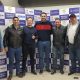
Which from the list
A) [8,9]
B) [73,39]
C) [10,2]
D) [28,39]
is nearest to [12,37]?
[28,39]

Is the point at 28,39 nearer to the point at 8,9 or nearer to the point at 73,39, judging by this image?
the point at 8,9

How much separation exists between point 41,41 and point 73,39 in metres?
0.83

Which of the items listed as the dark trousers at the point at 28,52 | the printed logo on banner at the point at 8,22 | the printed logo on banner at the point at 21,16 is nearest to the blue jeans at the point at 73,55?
the dark trousers at the point at 28,52

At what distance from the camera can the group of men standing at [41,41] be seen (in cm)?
471

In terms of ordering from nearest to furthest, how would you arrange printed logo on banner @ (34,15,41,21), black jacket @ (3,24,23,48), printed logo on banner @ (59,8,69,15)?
Answer: black jacket @ (3,24,23,48), printed logo on banner @ (59,8,69,15), printed logo on banner @ (34,15,41,21)

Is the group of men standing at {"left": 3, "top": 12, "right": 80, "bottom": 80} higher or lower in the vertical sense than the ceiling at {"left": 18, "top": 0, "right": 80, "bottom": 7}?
lower

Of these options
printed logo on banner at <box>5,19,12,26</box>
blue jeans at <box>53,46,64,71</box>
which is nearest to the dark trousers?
blue jeans at <box>53,46,64,71</box>

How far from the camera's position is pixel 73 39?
4891 mm

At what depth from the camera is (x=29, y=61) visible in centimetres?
535

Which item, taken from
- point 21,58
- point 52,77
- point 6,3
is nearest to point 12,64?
point 21,58

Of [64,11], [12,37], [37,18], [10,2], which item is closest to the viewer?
[12,37]

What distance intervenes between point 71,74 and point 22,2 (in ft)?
9.72

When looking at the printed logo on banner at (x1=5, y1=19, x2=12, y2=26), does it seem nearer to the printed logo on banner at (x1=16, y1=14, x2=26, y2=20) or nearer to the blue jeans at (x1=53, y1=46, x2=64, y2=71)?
the printed logo on banner at (x1=16, y1=14, x2=26, y2=20)

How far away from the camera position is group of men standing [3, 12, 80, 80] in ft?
15.5
